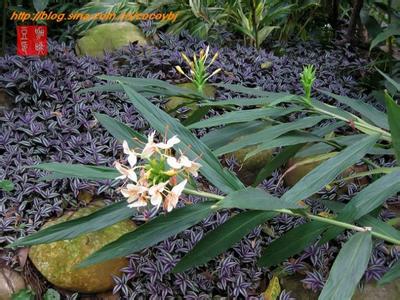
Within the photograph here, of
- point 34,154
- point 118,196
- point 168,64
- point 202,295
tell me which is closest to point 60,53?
point 168,64

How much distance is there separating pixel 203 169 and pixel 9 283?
976 millimetres

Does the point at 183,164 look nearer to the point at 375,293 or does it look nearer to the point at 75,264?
the point at 75,264

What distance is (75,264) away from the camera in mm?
1675

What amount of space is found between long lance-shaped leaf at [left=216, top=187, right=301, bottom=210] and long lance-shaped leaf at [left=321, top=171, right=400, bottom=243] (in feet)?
0.66

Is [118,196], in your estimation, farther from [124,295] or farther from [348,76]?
[348,76]

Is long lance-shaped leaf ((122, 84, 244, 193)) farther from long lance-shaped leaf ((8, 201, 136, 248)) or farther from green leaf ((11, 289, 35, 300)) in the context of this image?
green leaf ((11, 289, 35, 300))

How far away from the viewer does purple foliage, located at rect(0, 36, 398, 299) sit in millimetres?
1708

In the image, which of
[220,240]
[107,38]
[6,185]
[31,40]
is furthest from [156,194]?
[107,38]

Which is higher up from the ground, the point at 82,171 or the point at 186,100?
the point at 82,171

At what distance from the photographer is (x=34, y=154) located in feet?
6.76

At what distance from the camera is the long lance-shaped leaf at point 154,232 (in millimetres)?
960

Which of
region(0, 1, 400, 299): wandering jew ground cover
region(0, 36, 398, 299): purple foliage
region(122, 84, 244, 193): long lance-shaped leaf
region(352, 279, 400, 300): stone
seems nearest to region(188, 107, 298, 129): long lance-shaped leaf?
region(0, 1, 400, 299): wandering jew ground cover

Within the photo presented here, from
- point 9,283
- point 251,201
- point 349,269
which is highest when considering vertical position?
point 251,201

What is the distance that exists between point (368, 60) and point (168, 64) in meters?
1.17
